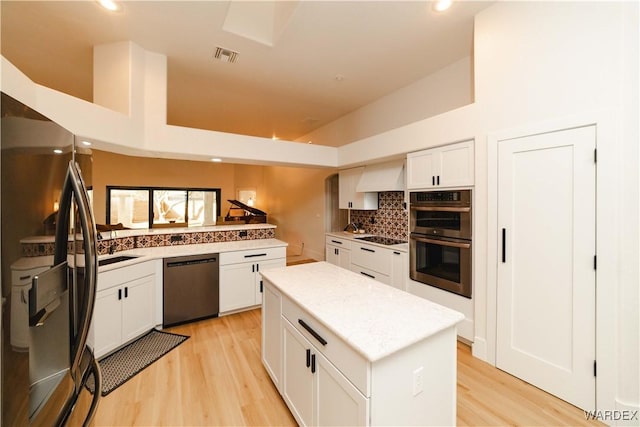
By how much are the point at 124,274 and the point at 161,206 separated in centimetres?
531

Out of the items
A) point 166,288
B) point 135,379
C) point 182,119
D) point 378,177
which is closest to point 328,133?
point 378,177

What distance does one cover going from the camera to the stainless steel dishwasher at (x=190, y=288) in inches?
116

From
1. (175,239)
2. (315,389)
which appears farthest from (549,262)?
(175,239)

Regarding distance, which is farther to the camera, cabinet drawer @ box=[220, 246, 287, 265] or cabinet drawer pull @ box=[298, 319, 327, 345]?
cabinet drawer @ box=[220, 246, 287, 265]

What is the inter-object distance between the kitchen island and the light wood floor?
339 millimetres

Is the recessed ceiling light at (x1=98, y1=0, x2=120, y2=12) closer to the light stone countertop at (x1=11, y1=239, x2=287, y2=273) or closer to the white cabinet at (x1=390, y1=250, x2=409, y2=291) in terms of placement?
the light stone countertop at (x1=11, y1=239, x2=287, y2=273)

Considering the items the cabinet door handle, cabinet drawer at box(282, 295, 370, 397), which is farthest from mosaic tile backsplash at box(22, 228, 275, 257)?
the cabinet door handle

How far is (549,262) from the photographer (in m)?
1.96

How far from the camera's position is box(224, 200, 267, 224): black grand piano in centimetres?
719

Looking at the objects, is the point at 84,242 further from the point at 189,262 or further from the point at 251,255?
the point at 251,255

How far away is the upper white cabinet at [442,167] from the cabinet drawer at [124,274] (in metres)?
3.13

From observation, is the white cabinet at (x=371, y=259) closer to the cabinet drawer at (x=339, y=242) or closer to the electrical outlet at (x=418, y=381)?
the cabinet drawer at (x=339, y=242)

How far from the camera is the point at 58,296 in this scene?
84 centimetres

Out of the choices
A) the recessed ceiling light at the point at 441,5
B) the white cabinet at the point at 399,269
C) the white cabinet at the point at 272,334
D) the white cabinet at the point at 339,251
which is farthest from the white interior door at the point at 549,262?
the white cabinet at the point at 339,251
